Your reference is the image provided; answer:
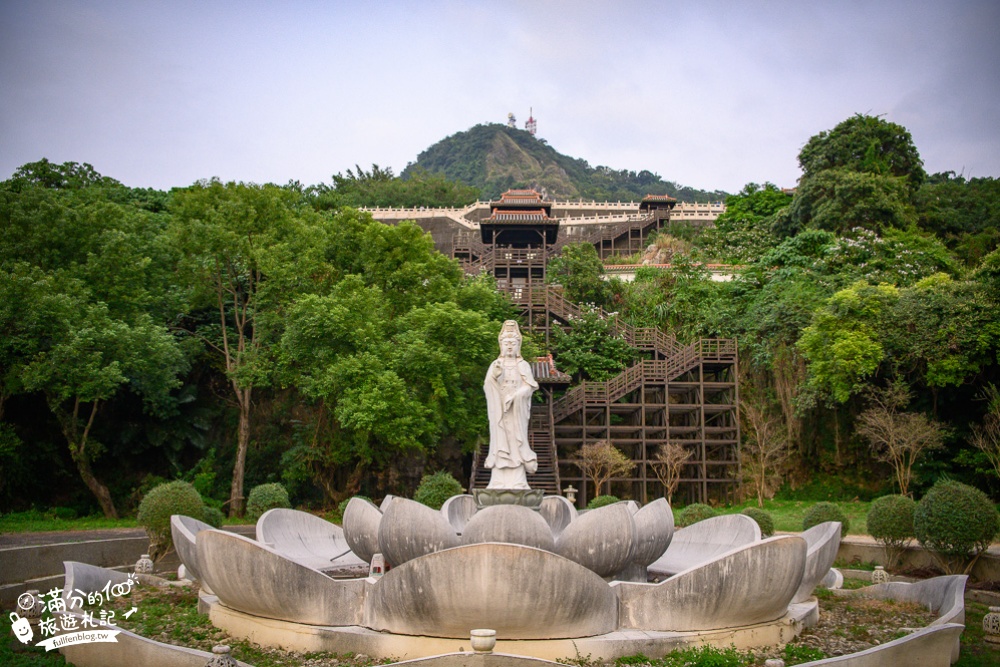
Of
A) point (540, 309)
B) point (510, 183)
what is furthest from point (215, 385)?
point (510, 183)

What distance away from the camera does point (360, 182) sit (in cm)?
7200

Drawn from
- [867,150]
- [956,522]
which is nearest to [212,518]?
[956,522]

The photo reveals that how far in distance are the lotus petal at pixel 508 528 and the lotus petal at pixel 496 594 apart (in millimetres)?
1170

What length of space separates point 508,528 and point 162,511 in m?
8.15

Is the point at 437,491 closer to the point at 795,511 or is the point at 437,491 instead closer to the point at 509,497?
the point at 509,497

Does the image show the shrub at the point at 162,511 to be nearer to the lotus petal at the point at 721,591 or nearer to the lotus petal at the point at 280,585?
the lotus petal at the point at 280,585

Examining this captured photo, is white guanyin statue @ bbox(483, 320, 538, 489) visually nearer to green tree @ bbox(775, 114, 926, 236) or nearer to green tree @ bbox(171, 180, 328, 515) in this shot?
green tree @ bbox(171, 180, 328, 515)

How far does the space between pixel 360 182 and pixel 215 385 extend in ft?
149

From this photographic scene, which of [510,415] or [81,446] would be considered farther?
[81,446]

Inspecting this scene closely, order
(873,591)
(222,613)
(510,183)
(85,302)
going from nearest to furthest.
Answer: (222,613)
(873,591)
(85,302)
(510,183)

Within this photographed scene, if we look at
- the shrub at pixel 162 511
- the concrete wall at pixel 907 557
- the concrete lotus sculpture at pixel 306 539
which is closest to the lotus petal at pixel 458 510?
the concrete lotus sculpture at pixel 306 539

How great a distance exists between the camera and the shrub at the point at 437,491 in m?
20.6

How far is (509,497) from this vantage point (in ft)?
42.8

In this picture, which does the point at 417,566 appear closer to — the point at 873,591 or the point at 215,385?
the point at 873,591
